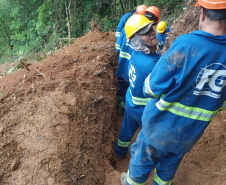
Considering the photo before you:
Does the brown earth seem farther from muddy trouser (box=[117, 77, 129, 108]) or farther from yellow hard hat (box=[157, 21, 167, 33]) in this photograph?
yellow hard hat (box=[157, 21, 167, 33])

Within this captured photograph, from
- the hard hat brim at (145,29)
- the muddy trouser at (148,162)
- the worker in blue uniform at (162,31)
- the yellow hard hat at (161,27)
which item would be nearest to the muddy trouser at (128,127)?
the muddy trouser at (148,162)

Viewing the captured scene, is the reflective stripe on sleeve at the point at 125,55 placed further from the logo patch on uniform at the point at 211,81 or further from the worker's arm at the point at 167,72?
the logo patch on uniform at the point at 211,81

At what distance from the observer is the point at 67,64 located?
412cm

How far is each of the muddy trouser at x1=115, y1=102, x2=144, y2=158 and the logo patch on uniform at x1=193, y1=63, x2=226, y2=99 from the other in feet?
3.99

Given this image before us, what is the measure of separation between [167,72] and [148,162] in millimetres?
1118

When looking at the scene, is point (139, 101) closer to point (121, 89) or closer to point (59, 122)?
point (59, 122)

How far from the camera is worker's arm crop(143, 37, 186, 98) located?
5.32 ft

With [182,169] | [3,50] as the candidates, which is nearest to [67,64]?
[182,169]

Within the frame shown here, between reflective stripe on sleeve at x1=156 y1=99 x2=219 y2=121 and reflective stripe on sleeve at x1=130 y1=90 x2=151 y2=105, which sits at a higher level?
reflective stripe on sleeve at x1=156 y1=99 x2=219 y2=121

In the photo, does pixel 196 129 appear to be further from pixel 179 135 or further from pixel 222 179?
pixel 222 179

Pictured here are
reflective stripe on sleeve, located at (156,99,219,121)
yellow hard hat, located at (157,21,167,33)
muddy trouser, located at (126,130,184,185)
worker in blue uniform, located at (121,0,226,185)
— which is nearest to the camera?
worker in blue uniform, located at (121,0,226,185)

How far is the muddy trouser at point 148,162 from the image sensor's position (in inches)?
89.9

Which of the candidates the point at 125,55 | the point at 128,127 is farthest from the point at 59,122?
the point at 125,55

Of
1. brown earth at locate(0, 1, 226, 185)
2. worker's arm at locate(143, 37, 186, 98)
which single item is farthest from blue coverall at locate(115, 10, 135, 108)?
worker's arm at locate(143, 37, 186, 98)
